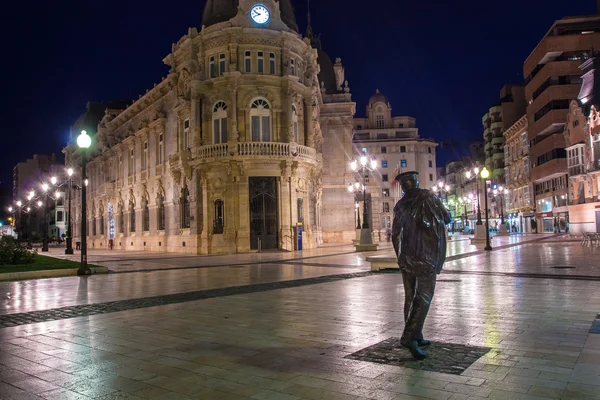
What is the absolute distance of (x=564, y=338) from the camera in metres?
6.79

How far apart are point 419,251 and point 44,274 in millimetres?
16709

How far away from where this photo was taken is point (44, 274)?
61.6 ft

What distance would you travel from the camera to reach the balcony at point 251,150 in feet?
110

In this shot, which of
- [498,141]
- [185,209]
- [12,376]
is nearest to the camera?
[12,376]

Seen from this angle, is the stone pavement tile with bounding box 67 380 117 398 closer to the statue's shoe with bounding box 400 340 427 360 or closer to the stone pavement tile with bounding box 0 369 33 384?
the stone pavement tile with bounding box 0 369 33 384

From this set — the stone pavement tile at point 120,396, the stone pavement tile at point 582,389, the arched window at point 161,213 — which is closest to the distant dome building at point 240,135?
the arched window at point 161,213

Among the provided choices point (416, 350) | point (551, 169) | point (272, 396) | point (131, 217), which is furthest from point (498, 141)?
point (272, 396)

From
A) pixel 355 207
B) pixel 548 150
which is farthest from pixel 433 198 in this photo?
pixel 548 150

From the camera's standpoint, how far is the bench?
1668cm

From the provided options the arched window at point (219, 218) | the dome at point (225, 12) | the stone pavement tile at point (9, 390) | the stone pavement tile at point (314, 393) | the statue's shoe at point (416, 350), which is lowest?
the stone pavement tile at point (314, 393)

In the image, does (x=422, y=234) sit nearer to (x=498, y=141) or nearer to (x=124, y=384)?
(x=124, y=384)

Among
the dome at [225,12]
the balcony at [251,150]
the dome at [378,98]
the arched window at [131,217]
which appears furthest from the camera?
the dome at [378,98]

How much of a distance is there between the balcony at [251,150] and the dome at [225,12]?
970cm

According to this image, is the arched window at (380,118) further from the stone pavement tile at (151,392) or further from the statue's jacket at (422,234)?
the stone pavement tile at (151,392)
